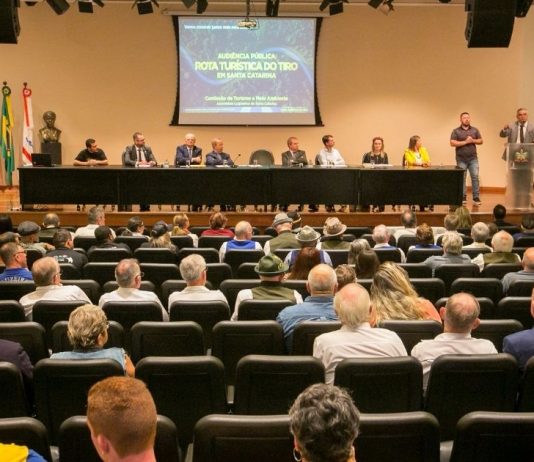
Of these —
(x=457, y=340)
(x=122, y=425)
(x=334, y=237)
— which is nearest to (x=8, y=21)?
(x=334, y=237)

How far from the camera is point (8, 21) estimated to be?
8.01 metres

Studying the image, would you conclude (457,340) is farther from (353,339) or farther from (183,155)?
(183,155)

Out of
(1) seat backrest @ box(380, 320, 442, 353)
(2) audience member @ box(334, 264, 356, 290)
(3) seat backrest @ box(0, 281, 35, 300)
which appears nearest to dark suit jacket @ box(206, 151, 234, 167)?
(3) seat backrest @ box(0, 281, 35, 300)

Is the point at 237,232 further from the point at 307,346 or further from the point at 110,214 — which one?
the point at 110,214

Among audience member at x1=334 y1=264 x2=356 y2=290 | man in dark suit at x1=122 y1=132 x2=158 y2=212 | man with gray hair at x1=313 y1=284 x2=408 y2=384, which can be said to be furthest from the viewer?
man in dark suit at x1=122 y1=132 x2=158 y2=212

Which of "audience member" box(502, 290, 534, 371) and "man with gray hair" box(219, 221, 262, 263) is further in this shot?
"man with gray hair" box(219, 221, 262, 263)

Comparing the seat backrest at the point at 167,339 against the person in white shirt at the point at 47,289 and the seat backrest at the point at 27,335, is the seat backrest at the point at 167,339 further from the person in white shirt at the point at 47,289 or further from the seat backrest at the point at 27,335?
the person in white shirt at the point at 47,289

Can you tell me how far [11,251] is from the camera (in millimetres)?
5734

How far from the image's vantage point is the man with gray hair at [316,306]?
441cm

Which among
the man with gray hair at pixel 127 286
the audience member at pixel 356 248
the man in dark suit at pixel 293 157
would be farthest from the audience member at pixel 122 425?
the man in dark suit at pixel 293 157

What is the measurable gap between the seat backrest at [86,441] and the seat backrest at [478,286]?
131 inches

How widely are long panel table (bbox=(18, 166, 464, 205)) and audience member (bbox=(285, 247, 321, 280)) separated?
18.3 ft

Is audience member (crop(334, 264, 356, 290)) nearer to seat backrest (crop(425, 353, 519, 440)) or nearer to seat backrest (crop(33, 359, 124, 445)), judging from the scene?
seat backrest (crop(425, 353, 519, 440))

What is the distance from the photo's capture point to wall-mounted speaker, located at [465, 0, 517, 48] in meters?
7.38
